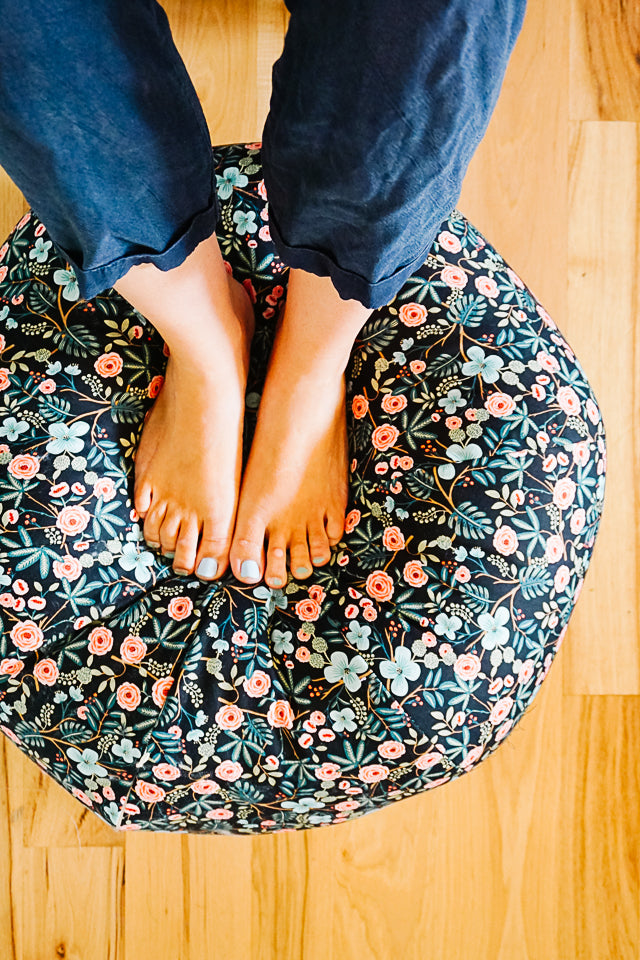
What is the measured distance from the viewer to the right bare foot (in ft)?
2.39

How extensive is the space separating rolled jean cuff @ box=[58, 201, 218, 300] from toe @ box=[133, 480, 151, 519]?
38 cm

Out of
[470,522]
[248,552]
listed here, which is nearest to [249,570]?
[248,552]

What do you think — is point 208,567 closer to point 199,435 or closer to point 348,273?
point 199,435

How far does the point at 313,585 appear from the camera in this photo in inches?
35.0

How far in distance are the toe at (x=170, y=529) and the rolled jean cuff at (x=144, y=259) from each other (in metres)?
0.39

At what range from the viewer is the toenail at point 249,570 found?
891 mm

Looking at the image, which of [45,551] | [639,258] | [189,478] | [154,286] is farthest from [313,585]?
Answer: [639,258]

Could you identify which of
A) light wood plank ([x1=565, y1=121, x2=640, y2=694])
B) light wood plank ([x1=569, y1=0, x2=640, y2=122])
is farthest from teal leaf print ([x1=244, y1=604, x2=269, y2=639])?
light wood plank ([x1=569, y1=0, x2=640, y2=122])

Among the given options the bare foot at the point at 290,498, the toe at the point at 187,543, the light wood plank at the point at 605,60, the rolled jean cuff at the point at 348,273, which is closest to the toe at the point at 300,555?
the bare foot at the point at 290,498

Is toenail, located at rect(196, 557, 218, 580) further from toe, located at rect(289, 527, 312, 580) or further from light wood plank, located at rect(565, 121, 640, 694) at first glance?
light wood plank, located at rect(565, 121, 640, 694)

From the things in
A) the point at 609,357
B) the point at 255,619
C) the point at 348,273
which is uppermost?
the point at 348,273

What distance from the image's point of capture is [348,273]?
0.53m

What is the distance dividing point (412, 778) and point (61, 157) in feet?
2.18

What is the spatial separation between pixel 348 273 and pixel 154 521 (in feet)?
1.49
